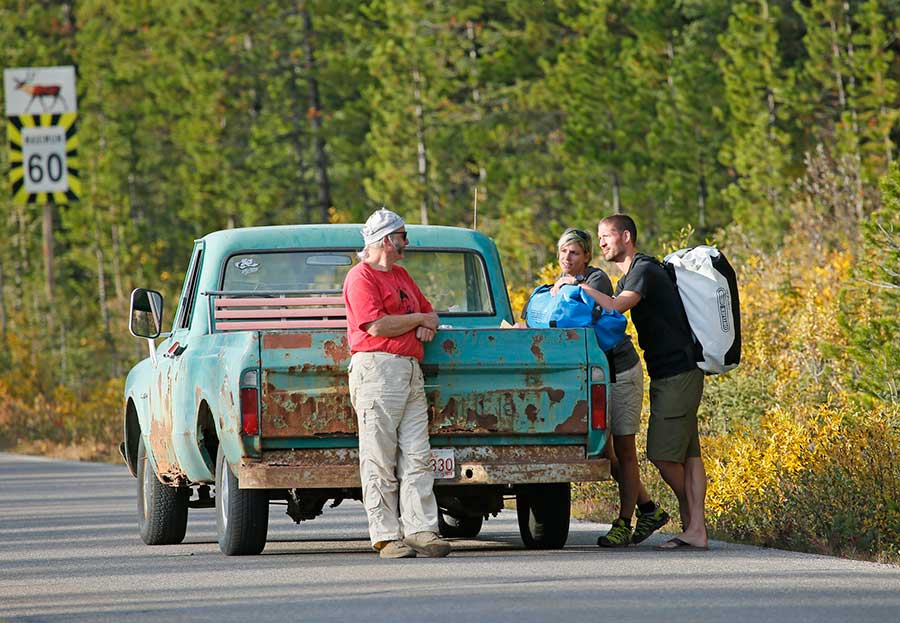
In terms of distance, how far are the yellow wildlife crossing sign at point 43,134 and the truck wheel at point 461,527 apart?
23.9 meters

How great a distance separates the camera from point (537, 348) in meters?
11.3

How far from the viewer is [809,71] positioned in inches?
1531

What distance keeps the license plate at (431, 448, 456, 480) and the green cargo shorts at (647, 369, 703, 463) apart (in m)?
1.36

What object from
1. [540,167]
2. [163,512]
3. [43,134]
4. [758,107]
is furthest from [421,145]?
[163,512]

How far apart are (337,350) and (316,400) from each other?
0.31m

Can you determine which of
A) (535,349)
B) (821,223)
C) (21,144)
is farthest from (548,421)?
(21,144)

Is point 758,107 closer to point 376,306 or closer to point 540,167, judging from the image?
point 540,167

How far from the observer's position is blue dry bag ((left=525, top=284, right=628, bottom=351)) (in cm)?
1185

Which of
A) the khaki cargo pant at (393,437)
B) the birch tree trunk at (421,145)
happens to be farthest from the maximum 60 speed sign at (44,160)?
the khaki cargo pant at (393,437)

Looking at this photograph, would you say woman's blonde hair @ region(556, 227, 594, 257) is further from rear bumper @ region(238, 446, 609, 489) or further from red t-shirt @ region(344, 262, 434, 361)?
rear bumper @ region(238, 446, 609, 489)

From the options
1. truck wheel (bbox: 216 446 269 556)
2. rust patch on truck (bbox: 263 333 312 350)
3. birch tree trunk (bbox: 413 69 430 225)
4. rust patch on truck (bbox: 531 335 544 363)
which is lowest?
truck wheel (bbox: 216 446 269 556)

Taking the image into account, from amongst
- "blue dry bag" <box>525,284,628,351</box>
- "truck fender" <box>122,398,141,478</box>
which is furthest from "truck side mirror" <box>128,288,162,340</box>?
"blue dry bag" <box>525,284,628,351</box>

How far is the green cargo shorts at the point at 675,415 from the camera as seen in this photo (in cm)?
1193

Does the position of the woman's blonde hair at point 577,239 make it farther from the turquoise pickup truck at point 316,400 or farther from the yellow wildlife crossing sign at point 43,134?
the yellow wildlife crossing sign at point 43,134
